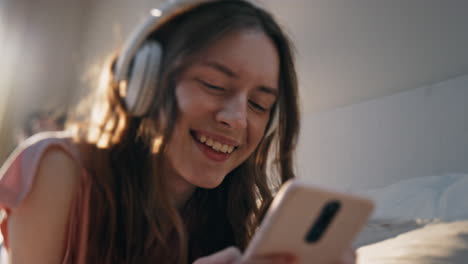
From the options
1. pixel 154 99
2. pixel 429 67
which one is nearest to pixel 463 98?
pixel 429 67

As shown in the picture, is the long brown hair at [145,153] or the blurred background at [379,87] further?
the blurred background at [379,87]

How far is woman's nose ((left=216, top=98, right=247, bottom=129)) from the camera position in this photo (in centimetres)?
65

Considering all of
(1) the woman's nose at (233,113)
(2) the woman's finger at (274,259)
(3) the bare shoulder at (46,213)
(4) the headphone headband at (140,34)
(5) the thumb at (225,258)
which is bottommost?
(3) the bare shoulder at (46,213)

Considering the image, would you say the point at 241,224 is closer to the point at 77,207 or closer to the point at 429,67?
the point at 77,207

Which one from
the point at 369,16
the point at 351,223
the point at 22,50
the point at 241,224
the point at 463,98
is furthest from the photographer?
the point at 22,50

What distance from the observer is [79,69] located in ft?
13.3

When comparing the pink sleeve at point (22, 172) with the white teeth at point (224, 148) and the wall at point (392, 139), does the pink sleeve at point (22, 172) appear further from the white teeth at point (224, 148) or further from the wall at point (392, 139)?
the wall at point (392, 139)

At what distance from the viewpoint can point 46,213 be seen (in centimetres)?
60

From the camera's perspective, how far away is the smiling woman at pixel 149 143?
1.99 feet

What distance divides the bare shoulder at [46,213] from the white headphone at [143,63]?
137 mm

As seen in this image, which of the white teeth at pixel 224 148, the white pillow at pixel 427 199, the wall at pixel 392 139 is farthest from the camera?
the wall at pixel 392 139

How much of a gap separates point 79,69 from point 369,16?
3.30 metres

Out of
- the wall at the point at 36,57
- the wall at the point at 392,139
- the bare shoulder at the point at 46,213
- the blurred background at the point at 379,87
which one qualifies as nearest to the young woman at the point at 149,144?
the bare shoulder at the point at 46,213

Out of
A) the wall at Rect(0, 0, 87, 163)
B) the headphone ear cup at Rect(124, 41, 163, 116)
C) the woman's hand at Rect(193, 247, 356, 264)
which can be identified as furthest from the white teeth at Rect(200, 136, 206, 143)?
the wall at Rect(0, 0, 87, 163)
